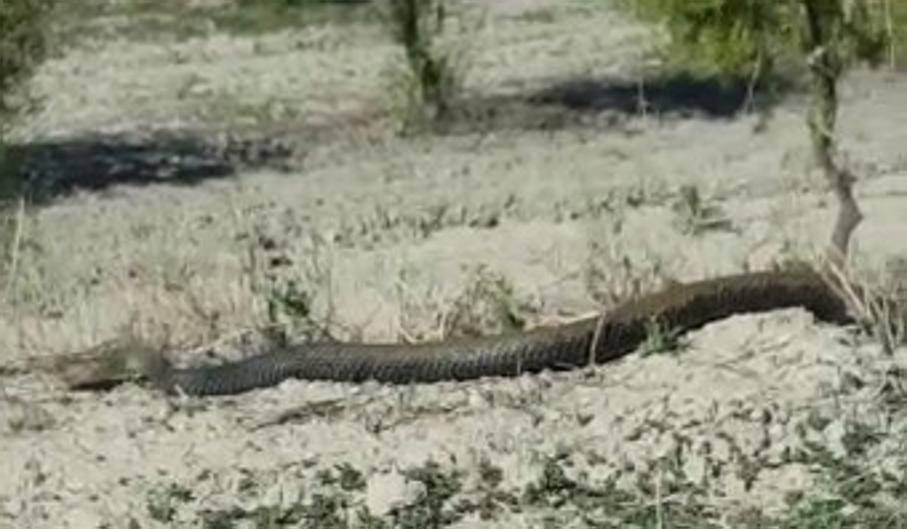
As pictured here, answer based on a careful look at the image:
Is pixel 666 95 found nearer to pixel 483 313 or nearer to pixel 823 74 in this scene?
pixel 823 74

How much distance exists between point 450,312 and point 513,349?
0.62 meters

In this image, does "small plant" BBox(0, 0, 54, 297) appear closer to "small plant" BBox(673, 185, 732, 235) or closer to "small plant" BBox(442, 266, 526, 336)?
"small plant" BBox(673, 185, 732, 235)

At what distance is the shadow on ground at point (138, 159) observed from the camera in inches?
739

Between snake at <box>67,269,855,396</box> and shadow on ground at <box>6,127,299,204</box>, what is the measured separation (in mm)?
10214

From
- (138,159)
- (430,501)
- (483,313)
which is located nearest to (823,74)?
(483,313)

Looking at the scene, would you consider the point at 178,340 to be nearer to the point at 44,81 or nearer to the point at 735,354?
the point at 735,354

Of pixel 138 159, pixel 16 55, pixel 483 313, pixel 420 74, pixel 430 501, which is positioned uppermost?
pixel 430 501

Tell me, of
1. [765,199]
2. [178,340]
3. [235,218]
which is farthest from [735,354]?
[235,218]

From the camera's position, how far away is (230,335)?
8156mm

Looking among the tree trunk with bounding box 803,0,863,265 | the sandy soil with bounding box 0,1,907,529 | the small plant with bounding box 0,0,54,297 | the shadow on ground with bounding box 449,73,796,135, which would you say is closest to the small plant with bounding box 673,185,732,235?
the sandy soil with bounding box 0,1,907,529

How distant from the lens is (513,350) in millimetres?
7449

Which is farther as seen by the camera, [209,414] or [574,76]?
[574,76]

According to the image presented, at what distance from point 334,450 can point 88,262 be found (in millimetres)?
6766

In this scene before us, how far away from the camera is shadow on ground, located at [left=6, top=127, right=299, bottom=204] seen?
18.8 m
